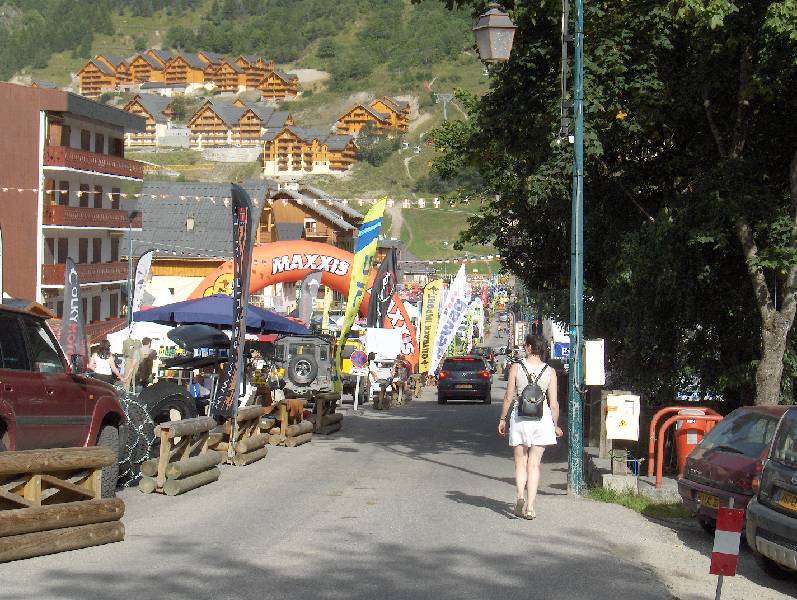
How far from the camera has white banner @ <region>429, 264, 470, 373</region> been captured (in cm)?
5188

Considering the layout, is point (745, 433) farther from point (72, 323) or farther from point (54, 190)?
point (54, 190)

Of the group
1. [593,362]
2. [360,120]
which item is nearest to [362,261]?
[593,362]

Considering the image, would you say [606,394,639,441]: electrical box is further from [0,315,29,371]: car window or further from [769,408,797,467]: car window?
[0,315,29,371]: car window

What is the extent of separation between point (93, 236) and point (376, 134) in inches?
4779

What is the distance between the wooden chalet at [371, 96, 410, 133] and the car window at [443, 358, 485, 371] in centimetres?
14214

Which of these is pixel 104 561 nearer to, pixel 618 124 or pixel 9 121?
pixel 618 124

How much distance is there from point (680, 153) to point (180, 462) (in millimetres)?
10074

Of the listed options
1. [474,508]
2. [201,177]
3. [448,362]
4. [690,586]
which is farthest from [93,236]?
[201,177]

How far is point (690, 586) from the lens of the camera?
9.68 m

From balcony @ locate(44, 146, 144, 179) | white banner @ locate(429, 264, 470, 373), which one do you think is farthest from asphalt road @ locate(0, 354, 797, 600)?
balcony @ locate(44, 146, 144, 179)

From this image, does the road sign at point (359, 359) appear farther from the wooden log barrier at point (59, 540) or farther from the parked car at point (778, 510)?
the parked car at point (778, 510)

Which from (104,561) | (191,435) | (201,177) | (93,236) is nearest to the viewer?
(104,561)

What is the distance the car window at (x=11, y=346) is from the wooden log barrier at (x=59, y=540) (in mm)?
2075

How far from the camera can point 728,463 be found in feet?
38.7
